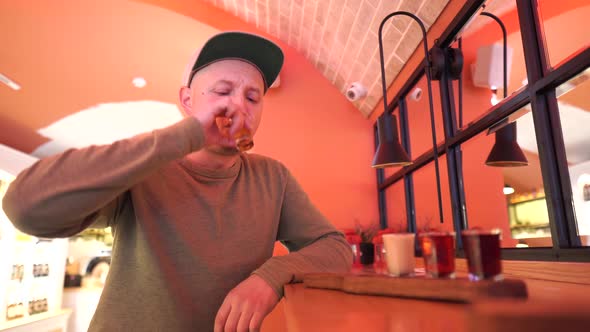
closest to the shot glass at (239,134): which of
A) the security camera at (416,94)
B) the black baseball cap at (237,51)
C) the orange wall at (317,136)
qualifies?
the black baseball cap at (237,51)

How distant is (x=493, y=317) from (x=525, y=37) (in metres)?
1.22

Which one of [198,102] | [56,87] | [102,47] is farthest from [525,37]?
[56,87]

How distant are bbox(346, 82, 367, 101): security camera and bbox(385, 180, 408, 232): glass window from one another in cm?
65

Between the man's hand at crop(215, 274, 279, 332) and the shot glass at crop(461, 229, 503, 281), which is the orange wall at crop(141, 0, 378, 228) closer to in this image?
the man's hand at crop(215, 274, 279, 332)

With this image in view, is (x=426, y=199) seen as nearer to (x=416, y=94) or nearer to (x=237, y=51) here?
(x=416, y=94)

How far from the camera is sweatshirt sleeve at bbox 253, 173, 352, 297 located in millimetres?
963

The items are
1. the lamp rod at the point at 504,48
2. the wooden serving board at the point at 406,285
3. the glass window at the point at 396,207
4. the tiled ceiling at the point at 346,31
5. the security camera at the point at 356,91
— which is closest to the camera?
the wooden serving board at the point at 406,285

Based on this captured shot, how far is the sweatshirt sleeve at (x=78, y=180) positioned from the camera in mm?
794

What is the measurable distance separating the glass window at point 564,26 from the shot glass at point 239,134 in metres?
0.91

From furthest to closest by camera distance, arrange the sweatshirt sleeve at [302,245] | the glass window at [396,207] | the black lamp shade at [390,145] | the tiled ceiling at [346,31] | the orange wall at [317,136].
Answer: the orange wall at [317,136], the glass window at [396,207], the tiled ceiling at [346,31], the black lamp shade at [390,145], the sweatshirt sleeve at [302,245]

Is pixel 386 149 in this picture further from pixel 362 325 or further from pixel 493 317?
pixel 493 317

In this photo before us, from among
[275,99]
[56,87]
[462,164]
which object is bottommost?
[462,164]

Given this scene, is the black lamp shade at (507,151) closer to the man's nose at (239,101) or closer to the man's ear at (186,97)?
the man's nose at (239,101)

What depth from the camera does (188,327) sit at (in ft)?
3.30
